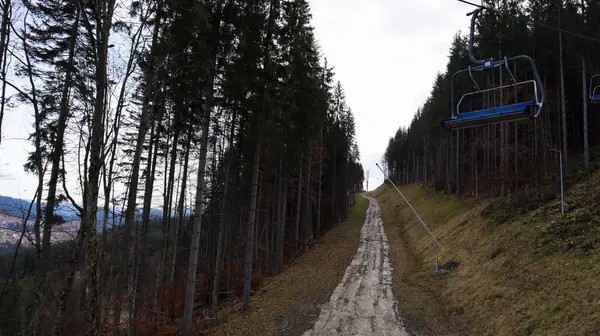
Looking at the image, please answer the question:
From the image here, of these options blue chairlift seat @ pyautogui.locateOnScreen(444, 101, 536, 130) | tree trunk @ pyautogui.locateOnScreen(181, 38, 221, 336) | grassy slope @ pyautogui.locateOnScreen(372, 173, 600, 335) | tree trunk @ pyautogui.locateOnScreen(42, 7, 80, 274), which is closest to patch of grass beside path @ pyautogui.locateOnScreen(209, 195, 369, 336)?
tree trunk @ pyautogui.locateOnScreen(181, 38, 221, 336)

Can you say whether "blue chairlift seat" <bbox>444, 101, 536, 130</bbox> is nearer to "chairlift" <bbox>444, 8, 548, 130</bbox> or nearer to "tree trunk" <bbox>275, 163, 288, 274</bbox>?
"chairlift" <bbox>444, 8, 548, 130</bbox>

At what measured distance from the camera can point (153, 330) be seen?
1152 cm

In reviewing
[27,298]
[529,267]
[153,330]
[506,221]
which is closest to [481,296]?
[529,267]

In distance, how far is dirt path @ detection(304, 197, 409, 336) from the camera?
987cm

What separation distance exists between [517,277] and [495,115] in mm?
7309

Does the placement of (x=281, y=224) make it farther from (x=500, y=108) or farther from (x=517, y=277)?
(x=500, y=108)

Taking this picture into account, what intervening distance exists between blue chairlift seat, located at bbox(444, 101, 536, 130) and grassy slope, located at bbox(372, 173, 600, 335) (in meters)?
4.79

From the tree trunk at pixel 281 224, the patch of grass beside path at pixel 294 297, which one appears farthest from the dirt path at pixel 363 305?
the tree trunk at pixel 281 224

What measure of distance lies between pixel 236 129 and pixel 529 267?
12791 mm

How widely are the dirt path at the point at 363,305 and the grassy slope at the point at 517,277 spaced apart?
731 millimetres

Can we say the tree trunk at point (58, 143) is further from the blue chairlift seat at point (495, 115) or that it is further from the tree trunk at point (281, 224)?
the blue chairlift seat at point (495, 115)

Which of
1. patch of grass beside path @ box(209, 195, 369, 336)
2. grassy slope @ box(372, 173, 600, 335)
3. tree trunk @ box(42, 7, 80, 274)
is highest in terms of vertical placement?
tree trunk @ box(42, 7, 80, 274)

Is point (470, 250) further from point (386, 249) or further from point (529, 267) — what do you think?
point (386, 249)

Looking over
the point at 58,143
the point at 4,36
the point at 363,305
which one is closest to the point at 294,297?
the point at 363,305
